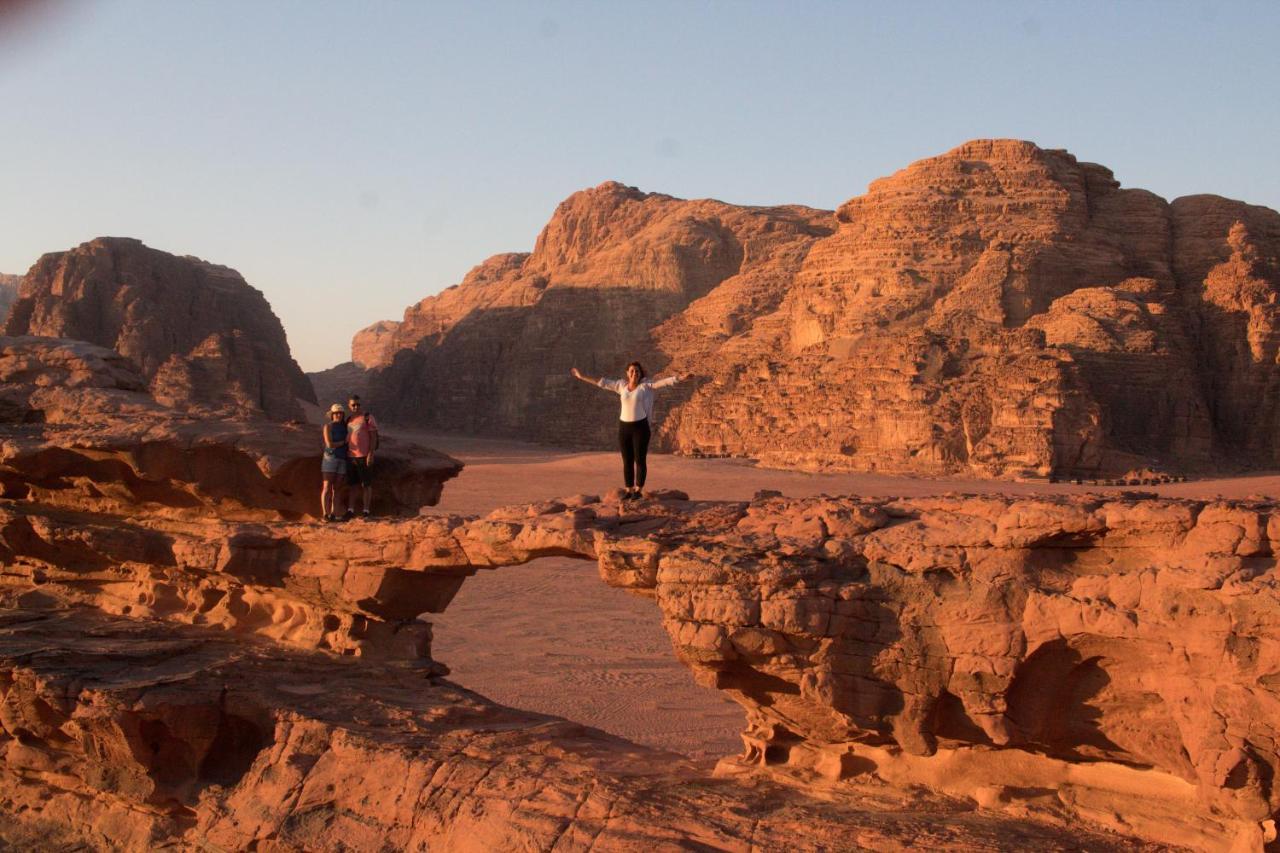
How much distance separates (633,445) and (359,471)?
2.23 metres

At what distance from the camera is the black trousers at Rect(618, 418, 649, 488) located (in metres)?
8.47

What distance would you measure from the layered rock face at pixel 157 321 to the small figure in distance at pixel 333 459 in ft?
104

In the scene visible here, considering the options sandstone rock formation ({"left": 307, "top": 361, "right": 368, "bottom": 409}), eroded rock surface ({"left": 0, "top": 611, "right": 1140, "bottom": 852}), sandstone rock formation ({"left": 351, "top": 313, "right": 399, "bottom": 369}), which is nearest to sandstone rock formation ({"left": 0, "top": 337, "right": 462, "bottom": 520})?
eroded rock surface ({"left": 0, "top": 611, "right": 1140, "bottom": 852})

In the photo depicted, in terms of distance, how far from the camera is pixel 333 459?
9266 millimetres

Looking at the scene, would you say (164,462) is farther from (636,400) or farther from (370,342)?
(370,342)

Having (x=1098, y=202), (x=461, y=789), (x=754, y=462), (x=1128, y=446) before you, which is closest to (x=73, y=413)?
(x=461, y=789)

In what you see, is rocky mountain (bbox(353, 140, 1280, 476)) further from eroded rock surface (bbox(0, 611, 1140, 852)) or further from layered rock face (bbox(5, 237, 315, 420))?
eroded rock surface (bbox(0, 611, 1140, 852))

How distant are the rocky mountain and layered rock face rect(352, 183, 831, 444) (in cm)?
75

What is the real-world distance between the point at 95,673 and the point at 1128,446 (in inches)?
1260

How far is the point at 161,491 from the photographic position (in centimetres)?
1008

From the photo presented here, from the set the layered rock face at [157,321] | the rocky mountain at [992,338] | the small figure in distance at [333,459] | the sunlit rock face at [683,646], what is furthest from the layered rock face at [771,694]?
the layered rock face at [157,321]

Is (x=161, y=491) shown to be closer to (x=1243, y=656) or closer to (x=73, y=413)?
(x=73, y=413)

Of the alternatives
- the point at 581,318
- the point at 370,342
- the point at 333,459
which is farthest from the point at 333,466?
the point at 370,342

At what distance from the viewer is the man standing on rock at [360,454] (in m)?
9.29
